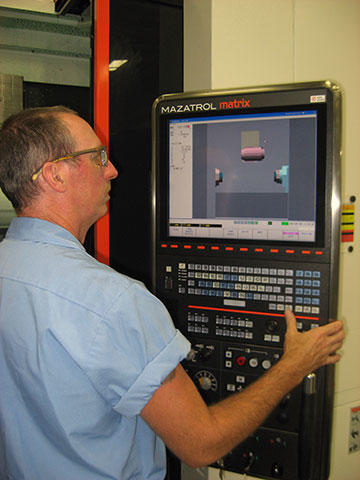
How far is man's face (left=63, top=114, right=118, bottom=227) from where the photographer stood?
44.4 inches

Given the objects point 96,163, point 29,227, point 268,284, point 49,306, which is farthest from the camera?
point 268,284

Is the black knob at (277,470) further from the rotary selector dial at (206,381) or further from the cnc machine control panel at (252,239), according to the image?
the rotary selector dial at (206,381)

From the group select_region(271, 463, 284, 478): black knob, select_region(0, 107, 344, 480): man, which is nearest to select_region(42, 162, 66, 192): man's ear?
select_region(0, 107, 344, 480): man

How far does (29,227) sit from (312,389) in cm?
88

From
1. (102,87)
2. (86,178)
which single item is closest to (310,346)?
(86,178)

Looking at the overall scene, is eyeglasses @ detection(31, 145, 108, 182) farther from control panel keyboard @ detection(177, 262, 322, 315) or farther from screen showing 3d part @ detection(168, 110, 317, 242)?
control panel keyboard @ detection(177, 262, 322, 315)

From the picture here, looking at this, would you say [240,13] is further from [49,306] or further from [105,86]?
[49,306]

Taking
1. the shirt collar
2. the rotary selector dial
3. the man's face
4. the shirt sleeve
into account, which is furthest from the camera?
the rotary selector dial

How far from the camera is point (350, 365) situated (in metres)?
1.49

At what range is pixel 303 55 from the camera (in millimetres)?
1416

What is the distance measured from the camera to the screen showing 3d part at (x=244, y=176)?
125cm

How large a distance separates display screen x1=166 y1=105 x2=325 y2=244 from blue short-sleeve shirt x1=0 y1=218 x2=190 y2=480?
485mm

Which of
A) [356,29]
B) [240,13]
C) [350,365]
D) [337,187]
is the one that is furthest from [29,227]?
[356,29]

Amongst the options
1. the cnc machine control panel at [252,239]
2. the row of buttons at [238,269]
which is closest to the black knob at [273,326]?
the cnc machine control panel at [252,239]
